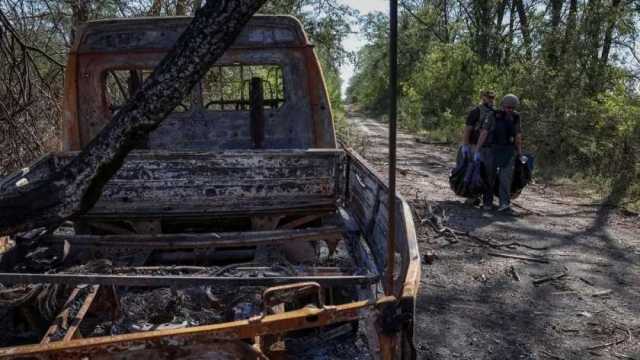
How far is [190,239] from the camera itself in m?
3.39

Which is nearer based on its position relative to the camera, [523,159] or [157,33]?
[157,33]

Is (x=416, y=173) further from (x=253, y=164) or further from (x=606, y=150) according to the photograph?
(x=253, y=164)

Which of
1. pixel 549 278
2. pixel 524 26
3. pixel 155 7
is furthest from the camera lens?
pixel 524 26

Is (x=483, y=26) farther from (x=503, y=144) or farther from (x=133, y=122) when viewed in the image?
(x=133, y=122)

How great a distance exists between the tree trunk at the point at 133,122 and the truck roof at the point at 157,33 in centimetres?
177

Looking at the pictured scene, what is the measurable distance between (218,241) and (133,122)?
112 cm

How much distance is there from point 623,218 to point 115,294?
724 centimetres

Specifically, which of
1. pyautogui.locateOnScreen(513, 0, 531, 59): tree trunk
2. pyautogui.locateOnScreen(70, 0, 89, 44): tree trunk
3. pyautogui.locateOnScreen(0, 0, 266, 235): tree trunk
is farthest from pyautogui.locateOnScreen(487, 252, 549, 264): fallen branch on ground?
pyautogui.locateOnScreen(513, 0, 531, 59): tree trunk

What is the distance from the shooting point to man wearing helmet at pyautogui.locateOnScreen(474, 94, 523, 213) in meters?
7.41

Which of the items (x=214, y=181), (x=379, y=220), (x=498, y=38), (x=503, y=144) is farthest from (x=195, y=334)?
(x=498, y=38)

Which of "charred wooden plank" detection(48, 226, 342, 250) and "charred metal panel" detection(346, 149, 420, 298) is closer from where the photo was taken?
"charred metal panel" detection(346, 149, 420, 298)

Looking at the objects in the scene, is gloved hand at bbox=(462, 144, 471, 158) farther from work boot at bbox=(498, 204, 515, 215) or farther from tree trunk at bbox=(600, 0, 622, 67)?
tree trunk at bbox=(600, 0, 622, 67)

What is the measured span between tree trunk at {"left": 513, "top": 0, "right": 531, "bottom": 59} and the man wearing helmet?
31.4 ft

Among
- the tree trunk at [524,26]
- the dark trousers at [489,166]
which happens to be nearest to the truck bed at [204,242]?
the dark trousers at [489,166]
